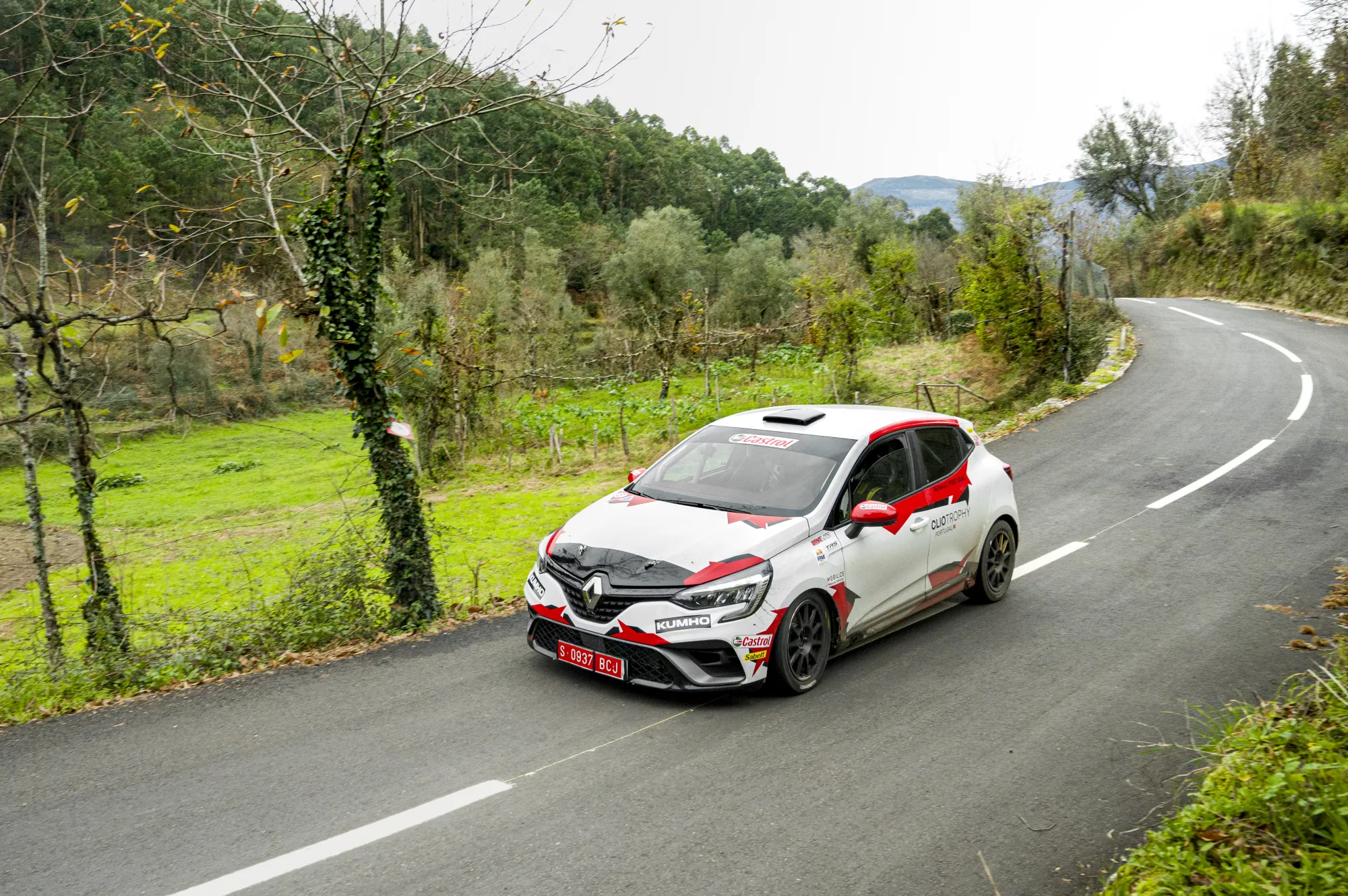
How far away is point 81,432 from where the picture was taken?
790cm

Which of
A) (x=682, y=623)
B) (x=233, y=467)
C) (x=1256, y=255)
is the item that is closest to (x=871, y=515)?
(x=682, y=623)

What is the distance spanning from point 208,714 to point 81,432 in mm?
3413

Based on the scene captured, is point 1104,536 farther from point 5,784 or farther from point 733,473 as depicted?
point 5,784

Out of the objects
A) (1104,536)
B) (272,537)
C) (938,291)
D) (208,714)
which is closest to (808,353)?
(938,291)

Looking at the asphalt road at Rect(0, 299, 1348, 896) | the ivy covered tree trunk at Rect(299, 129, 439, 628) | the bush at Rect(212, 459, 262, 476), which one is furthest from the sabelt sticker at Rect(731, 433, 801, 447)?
the bush at Rect(212, 459, 262, 476)

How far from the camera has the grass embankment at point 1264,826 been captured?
3607 mm

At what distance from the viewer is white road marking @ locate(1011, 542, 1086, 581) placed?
9.42 meters

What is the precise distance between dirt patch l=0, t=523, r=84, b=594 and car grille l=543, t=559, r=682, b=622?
59.4ft

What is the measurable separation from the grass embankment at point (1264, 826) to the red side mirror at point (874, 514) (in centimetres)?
250

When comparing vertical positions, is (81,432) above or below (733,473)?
above

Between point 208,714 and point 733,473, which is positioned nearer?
point 208,714

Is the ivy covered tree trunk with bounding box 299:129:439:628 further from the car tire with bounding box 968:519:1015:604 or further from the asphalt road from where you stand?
the car tire with bounding box 968:519:1015:604

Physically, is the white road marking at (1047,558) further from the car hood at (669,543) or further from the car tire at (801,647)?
the car hood at (669,543)

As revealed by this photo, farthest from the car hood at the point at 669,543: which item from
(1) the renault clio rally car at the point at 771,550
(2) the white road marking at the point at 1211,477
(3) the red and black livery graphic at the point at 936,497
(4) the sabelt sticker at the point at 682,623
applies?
(2) the white road marking at the point at 1211,477
